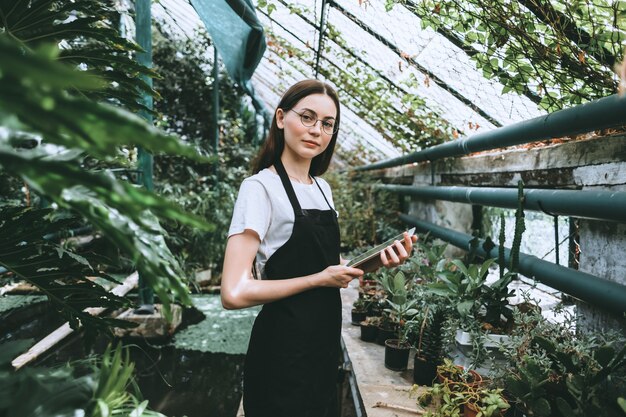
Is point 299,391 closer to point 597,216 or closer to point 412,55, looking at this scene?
point 597,216

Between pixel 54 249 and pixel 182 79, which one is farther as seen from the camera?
pixel 182 79

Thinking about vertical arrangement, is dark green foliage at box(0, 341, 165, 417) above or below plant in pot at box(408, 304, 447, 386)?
above

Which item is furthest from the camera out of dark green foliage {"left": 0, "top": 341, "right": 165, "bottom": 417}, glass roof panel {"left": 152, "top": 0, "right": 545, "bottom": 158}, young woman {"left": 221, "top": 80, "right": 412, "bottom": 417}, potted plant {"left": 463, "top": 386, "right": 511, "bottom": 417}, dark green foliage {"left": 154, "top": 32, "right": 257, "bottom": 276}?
dark green foliage {"left": 154, "top": 32, "right": 257, "bottom": 276}

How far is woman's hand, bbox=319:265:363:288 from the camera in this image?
1.21 metres

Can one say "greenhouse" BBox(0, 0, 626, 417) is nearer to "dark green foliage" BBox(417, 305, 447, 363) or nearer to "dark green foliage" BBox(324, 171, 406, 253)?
"dark green foliage" BBox(417, 305, 447, 363)

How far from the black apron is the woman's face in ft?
0.39

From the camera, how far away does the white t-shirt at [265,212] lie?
1.25 metres

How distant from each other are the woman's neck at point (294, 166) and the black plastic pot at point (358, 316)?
133 cm

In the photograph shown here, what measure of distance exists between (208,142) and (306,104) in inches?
225

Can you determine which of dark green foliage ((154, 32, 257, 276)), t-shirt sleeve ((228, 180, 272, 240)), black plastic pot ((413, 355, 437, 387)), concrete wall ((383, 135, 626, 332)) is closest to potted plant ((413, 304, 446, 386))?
black plastic pot ((413, 355, 437, 387))

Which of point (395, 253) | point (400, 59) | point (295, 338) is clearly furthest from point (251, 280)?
point (400, 59)

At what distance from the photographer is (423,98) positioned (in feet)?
11.4

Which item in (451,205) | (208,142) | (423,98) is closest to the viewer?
(423,98)

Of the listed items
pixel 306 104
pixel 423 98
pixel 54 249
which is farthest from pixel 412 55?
pixel 54 249
